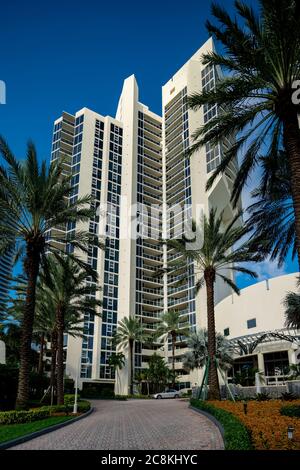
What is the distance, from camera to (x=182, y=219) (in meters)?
85.1

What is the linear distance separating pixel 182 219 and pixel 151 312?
20.0 meters

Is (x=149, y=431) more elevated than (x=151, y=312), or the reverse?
(x=151, y=312)

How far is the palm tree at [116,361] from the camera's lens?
6600 centimetres

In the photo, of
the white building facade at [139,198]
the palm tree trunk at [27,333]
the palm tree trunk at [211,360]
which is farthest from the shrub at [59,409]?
the white building facade at [139,198]

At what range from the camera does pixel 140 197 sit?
90.4 meters

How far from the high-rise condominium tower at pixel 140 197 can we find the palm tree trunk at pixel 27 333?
160 feet

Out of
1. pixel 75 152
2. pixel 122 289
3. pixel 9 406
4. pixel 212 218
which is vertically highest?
pixel 75 152

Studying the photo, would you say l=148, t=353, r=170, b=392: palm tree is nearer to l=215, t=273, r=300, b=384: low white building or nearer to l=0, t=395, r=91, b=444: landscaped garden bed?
l=215, t=273, r=300, b=384: low white building

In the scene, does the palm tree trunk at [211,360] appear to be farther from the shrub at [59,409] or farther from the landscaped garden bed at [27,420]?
the shrub at [59,409]

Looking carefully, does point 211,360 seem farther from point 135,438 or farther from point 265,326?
point 265,326

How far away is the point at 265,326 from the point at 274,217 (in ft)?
103

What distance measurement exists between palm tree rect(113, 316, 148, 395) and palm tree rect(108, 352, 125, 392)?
177 centimetres

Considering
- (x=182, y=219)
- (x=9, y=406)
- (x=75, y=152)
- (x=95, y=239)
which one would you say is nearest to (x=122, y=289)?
(x=182, y=219)

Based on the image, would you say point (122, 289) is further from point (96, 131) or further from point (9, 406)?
point (9, 406)
